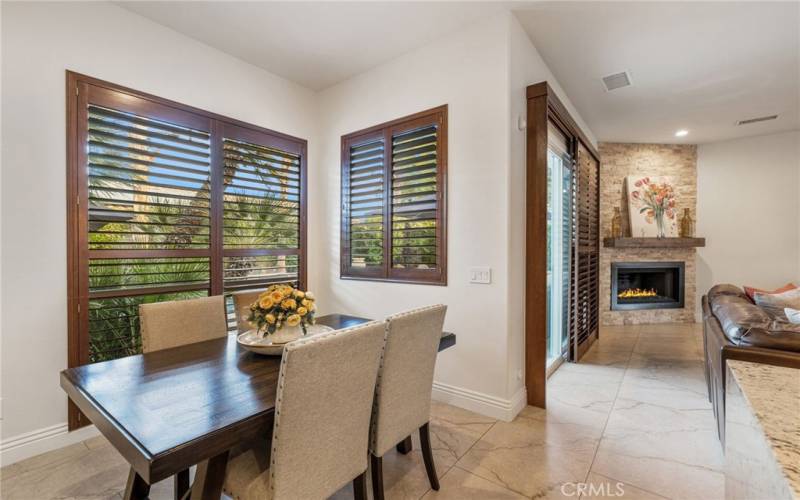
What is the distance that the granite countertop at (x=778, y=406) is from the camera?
→ 458 mm

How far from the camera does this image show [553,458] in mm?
2172

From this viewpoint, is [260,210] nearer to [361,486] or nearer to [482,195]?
[482,195]

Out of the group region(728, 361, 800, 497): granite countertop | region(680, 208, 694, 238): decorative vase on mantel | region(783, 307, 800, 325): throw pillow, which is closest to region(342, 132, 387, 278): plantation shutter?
region(783, 307, 800, 325): throw pillow

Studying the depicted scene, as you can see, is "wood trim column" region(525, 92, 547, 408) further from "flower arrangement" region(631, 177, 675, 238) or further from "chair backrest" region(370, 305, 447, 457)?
"flower arrangement" region(631, 177, 675, 238)

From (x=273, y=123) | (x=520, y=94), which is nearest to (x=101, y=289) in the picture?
(x=273, y=123)

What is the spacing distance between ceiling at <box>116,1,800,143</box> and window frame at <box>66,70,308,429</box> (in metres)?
0.63

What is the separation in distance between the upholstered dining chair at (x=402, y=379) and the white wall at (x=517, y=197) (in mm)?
1069

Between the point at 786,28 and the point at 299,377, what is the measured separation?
4196 mm

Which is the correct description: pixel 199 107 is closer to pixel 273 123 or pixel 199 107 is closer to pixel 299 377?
pixel 273 123

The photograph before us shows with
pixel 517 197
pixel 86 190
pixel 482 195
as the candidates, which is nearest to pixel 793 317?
pixel 517 197

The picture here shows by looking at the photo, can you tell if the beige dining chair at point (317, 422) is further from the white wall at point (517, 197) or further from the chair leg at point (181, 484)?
the white wall at point (517, 197)

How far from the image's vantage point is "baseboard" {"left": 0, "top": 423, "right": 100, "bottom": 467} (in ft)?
7.05

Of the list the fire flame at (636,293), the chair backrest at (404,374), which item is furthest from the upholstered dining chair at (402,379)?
the fire flame at (636,293)

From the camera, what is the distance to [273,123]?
357 centimetres
